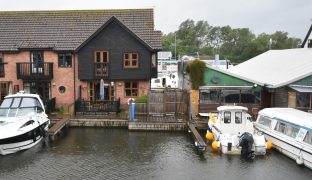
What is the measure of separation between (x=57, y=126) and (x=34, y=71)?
25.0 ft

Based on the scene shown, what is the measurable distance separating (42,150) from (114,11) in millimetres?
15989

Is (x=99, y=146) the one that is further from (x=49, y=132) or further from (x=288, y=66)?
(x=288, y=66)

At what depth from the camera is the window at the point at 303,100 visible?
79.3ft

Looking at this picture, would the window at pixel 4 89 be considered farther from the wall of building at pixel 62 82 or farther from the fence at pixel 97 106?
the fence at pixel 97 106

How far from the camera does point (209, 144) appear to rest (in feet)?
71.6

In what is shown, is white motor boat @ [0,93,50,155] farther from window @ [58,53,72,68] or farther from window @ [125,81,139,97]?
window @ [125,81,139,97]

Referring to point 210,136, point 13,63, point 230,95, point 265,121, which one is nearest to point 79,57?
point 13,63

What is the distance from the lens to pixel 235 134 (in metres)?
20.9

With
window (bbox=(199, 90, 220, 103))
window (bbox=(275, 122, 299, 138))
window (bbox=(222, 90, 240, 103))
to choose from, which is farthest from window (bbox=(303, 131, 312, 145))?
window (bbox=(199, 90, 220, 103))

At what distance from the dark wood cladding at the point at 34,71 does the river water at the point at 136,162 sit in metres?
8.12

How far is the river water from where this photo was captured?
54.6ft

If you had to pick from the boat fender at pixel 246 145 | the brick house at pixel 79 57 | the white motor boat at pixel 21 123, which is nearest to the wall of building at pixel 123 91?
the brick house at pixel 79 57

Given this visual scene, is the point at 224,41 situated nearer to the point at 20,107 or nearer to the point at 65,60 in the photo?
the point at 65,60

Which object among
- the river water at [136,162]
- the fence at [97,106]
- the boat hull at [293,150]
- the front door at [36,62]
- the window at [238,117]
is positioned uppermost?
the front door at [36,62]
